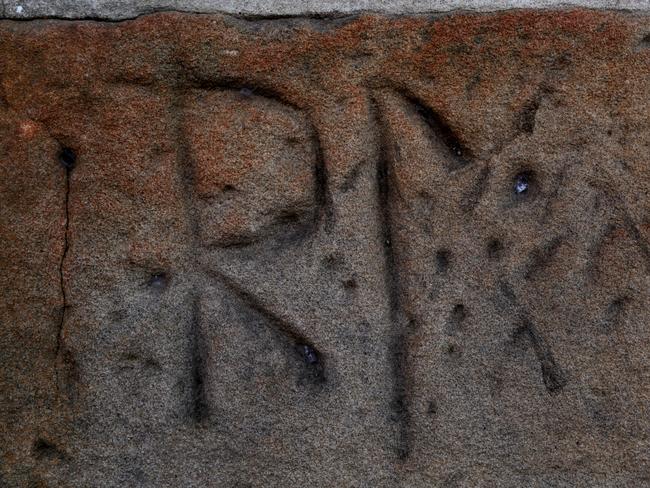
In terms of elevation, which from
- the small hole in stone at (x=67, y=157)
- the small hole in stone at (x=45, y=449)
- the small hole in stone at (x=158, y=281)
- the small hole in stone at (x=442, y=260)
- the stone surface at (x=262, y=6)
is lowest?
the small hole in stone at (x=45, y=449)

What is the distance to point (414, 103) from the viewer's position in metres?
1.42

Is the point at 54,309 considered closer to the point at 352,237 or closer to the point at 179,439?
the point at 179,439

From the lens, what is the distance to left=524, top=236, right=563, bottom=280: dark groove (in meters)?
1.44

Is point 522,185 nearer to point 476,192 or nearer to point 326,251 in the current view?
point 476,192

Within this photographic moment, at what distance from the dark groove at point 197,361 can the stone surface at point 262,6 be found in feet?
1.35

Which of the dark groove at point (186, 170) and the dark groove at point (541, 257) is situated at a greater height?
the dark groove at point (186, 170)

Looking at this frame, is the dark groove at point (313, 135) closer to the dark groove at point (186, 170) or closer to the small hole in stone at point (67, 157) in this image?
the dark groove at point (186, 170)

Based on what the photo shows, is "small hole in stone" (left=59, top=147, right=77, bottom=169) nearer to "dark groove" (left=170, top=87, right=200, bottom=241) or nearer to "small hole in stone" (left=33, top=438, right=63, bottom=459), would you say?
"dark groove" (left=170, top=87, right=200, bottom=241)

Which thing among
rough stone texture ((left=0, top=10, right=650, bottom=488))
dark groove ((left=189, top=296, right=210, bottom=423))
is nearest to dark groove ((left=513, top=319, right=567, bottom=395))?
rough stone texture ((left=0, top=10, right=650, bottom=488))

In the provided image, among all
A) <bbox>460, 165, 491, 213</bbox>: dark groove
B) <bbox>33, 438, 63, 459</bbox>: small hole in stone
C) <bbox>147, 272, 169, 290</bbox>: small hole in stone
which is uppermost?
<bbox>460, 165, 491, 213</bbox>: dark groove

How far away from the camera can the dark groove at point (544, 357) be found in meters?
1.44

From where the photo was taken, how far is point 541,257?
1439 mm

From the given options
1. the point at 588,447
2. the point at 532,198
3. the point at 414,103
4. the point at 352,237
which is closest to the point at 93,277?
the point at 352,237

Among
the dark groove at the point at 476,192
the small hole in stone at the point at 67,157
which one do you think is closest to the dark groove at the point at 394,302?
the dark groove at the point at 476,192
